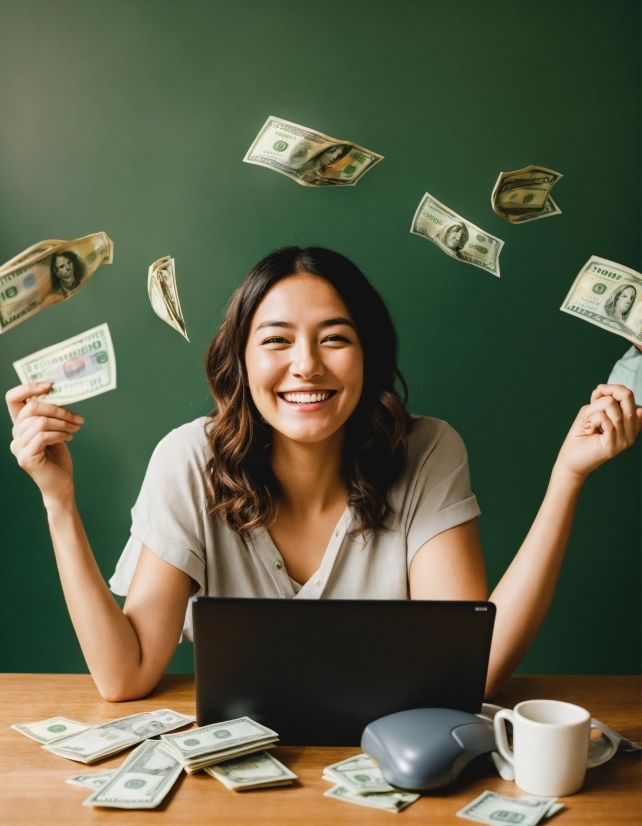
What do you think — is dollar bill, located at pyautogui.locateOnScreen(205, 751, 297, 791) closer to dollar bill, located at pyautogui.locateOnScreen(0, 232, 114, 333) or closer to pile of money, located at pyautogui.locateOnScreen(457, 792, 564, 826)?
pile of money, located at pyautogui.locateOnScreen(457, 792, 564, 826)

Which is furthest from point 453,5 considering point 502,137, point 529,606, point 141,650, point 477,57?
point 141,650

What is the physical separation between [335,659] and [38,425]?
674 millimetres

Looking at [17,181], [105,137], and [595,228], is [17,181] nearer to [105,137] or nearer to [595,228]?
[105,137]

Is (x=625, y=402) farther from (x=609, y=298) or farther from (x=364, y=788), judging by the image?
(x=364, y=788)

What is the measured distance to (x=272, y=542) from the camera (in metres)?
1.62

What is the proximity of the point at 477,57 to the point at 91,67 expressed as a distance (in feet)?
3.82

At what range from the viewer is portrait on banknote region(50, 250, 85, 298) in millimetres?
1570

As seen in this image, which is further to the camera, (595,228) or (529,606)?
(595,228)

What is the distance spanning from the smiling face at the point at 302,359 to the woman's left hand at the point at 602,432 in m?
0.45

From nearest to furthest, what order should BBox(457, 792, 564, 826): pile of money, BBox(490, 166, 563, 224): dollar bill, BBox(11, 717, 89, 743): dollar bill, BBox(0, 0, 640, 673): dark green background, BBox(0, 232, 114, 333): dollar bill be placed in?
1. BBox(457, 792, 564, 826): pile of money
2. BBox(11, 717, 89, 743): dollar bill
3. BBox(0, 232, 114, 333): dollar bill
4. BBox(490, 166, 563, 224): dollar bill
5. BBox(0, 0, 640, 673): dark green background

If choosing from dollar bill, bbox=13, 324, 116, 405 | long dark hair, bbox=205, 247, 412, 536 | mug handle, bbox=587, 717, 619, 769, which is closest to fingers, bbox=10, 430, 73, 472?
dollar bill, bbox=13, 324, 116, 405

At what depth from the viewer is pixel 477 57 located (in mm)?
2348

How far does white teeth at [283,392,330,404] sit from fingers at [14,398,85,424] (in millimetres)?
430

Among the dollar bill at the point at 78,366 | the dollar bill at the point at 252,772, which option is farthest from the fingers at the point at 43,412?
the dollar bill at the point at 252,772
